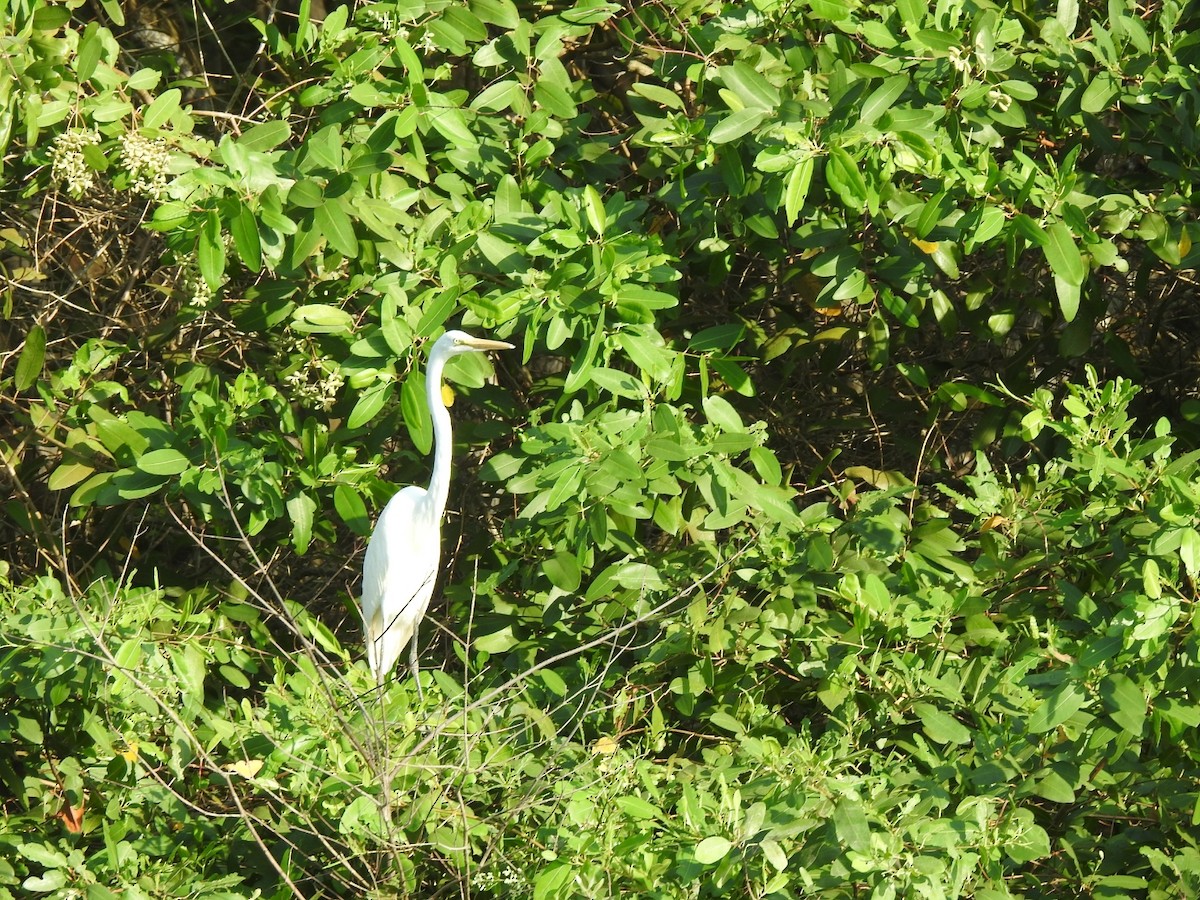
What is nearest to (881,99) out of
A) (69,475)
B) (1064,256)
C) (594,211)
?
(1064,256)

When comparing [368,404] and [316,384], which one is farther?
[316,384]

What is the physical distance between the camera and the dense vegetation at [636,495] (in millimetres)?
2084

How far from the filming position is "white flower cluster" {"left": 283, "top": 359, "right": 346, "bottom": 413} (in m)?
2.44

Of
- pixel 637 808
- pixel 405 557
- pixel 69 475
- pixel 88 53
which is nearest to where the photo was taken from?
pixel 637 808

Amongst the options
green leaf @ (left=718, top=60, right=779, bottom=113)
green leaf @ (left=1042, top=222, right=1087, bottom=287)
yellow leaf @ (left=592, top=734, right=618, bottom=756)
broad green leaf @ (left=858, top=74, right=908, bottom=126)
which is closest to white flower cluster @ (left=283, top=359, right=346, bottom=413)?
yellow leaf @ (left=592, top=734, right=618, bottom=756)

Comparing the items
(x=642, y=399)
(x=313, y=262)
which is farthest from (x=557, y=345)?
(x=313, y=262)

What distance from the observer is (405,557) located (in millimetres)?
3062

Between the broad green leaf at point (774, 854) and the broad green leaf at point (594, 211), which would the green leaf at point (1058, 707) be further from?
the broad green leaf at point (594, 211)

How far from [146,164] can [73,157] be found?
18cm

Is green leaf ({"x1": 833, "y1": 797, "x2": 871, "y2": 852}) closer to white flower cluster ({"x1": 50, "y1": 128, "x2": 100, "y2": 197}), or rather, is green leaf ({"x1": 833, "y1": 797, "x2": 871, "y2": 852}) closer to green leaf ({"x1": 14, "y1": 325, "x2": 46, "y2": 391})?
white flower cluster ({"x1": 50, "y1": 128, "x2": 100, "y2": 197})

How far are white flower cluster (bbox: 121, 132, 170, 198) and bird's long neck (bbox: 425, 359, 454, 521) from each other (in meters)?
0.57

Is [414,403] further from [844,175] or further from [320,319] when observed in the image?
[844,175]

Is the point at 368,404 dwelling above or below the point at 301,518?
above

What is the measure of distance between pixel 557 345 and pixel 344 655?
2.10 feet
